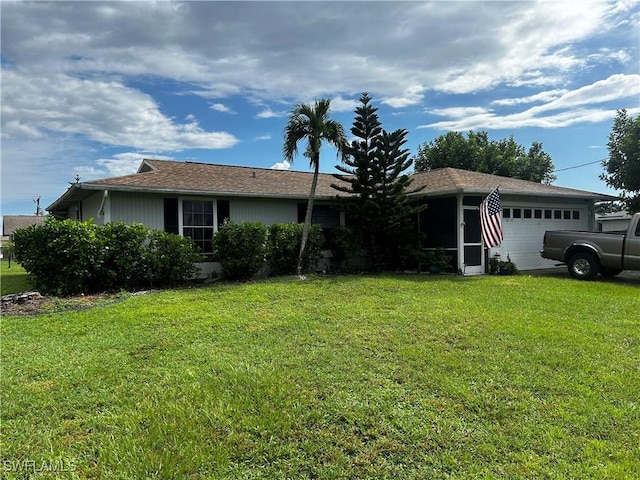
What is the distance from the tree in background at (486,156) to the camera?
27.8 m

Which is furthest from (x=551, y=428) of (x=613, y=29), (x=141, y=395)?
(x=613, y=29)

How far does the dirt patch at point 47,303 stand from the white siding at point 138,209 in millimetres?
2770

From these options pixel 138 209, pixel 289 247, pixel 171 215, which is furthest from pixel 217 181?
pixel 289 247

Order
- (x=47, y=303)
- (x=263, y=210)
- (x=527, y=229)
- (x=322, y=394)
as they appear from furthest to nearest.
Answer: (x=527, y=229) → (x=263, y=210) → (x=47, y=303) → (x=322, y=394)

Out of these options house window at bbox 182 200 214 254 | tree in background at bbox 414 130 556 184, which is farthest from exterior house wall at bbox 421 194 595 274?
tree in background at bbox 414 130 556 184

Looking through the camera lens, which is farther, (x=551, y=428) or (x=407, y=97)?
(x=407, y=97)

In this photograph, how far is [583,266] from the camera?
11.3m

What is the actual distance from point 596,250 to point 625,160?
9269mm

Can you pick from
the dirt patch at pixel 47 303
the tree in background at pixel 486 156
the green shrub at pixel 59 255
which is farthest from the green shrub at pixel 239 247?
the tree in background at pixel 486 156

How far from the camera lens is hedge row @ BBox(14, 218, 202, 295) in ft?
28.7

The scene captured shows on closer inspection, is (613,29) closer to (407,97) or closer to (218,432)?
(407,97)

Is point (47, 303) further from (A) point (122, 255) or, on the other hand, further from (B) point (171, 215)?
(B) point (171, 215)

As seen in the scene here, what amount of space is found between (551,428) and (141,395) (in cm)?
348

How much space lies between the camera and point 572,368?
431 cm
